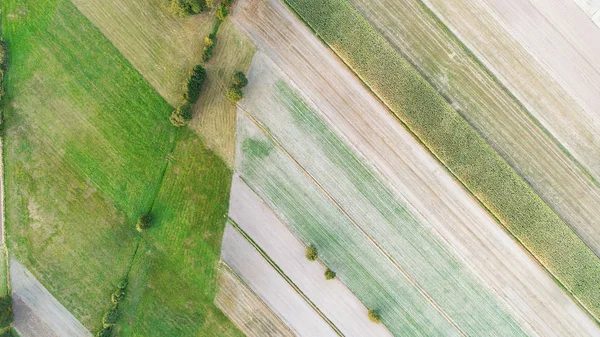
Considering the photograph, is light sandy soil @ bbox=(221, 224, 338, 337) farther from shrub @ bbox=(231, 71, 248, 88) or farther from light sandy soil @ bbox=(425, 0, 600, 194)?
light sandy soil @ bbox=(425, 0, 600, 194)

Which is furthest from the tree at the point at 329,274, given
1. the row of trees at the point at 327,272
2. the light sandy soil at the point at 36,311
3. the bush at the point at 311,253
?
the light sandy soil at the point at 36,311

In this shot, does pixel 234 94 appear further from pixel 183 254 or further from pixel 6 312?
pixel 6 312

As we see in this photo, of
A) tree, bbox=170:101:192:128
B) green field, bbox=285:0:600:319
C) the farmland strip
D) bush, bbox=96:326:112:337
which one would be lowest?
bush, bbox=96:326:112:337

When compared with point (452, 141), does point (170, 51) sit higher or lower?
lower

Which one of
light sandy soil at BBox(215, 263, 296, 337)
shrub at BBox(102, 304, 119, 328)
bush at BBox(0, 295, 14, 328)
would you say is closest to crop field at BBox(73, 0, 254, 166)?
light sandy soil at BBox(215, 263, 296, 337)

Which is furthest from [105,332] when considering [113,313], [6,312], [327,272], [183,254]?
[327,272]

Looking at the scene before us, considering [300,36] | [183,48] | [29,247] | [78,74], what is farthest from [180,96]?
[29,247]

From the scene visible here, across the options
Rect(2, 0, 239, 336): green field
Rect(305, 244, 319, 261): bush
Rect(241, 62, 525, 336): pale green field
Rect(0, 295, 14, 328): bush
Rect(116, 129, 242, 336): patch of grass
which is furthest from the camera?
Rect(241, 62, 525, 336): pale green field

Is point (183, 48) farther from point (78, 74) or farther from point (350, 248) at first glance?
point (350, 248)
